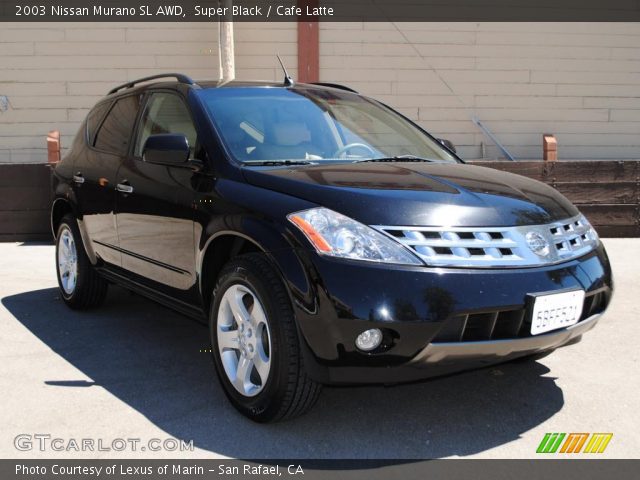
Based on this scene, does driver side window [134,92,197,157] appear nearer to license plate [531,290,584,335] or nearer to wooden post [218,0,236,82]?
license plate [531,290,584,335]

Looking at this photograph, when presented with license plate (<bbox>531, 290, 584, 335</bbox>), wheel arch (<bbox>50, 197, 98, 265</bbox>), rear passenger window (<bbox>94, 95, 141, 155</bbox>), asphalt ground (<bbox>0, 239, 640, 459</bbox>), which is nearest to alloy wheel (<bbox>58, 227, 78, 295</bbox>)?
wheel arch (<bbox>50, 197, 98, 265</bbox>)

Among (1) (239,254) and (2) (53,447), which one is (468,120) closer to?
(1) (239,254)

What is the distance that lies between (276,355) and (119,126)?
101 inches

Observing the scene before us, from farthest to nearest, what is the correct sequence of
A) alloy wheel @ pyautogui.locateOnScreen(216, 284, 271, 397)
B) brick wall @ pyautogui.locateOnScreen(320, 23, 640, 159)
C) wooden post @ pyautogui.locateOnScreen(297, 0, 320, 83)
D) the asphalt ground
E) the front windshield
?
brick wall @ pyautogui.locateOnScreen(320, 23, 640, 159) → wooden post @ pyautogui.locateOnScreen(297, 0, 320, 83) → the front windshield → alloy wheel @ pyautogui.locateOnScreen(216, 284, 271, 397) → the asphalt ground

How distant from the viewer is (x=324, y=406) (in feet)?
11.6

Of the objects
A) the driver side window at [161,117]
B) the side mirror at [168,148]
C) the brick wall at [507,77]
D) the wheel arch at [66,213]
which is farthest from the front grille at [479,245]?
the brick wall at [507,77]

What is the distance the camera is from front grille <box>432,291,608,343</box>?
286cm

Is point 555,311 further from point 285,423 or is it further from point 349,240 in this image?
point 285,423

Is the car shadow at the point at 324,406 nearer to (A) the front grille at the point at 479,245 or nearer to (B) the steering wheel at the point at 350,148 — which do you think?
(A) the front grille at the point at 479,245

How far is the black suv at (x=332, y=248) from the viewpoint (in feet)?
9.40

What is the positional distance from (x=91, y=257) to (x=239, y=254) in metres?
2.12

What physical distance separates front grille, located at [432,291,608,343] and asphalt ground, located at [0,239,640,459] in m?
0.50

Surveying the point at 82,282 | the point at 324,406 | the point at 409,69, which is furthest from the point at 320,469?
the point at 409,69

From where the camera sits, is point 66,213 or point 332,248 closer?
point 332,248
